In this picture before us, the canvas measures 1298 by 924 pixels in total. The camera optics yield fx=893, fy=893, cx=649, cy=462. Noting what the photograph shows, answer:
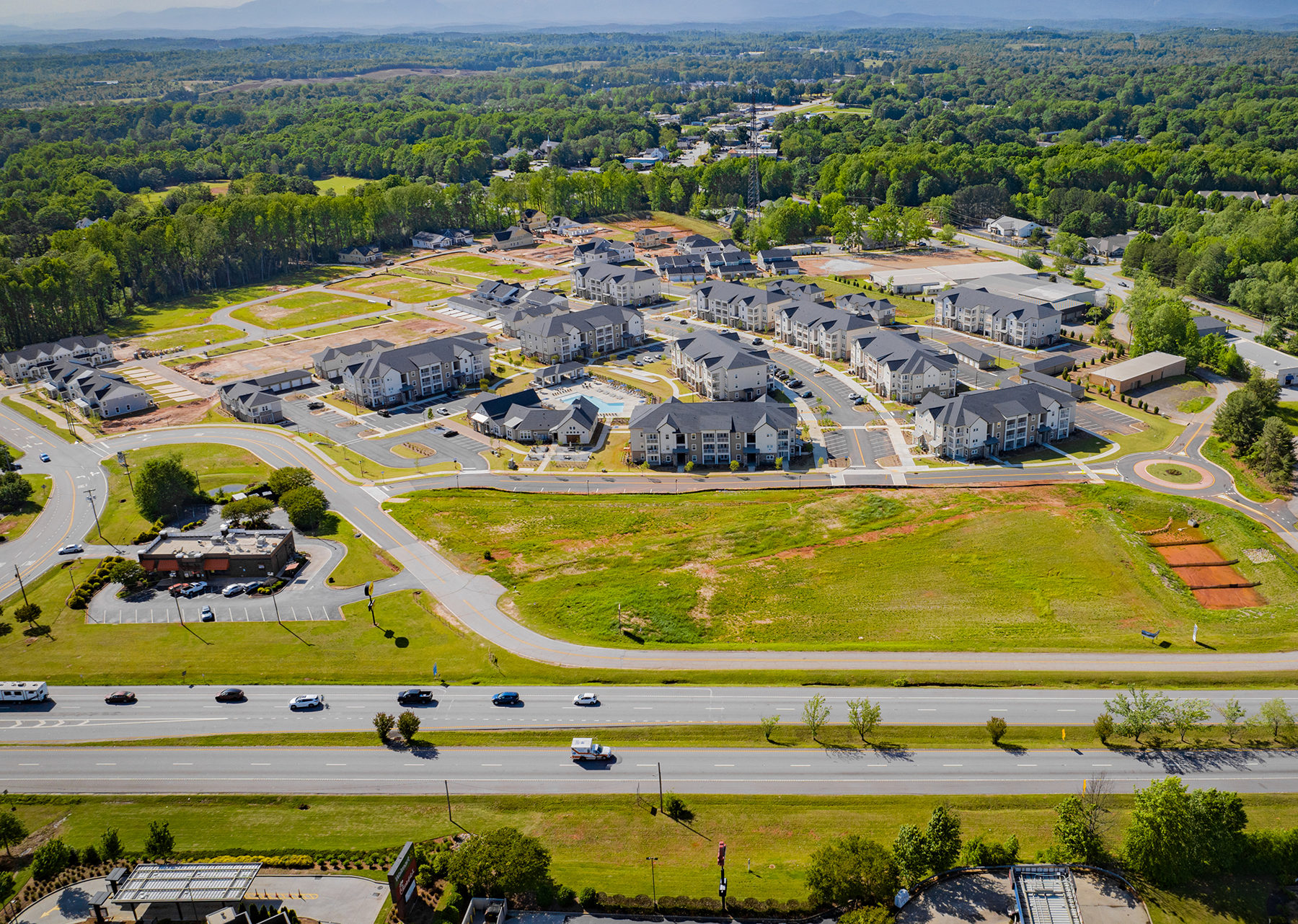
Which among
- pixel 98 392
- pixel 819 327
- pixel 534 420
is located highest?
pixel 819 327

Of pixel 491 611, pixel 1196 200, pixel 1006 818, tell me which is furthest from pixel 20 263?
pixel 1196 200

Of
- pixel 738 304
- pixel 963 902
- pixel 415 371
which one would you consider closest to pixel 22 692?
pixel 963 902

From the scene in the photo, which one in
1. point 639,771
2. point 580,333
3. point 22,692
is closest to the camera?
point 639,771

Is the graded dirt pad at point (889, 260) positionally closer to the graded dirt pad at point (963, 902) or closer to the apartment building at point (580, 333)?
the apartment building at point (580, 333)

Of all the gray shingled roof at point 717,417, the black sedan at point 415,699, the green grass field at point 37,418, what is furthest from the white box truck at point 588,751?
the green grass field at point 37,418

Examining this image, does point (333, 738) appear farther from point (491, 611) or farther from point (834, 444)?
point (834, 444)

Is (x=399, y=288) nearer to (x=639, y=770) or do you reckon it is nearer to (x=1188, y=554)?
(x=639, y=770)
